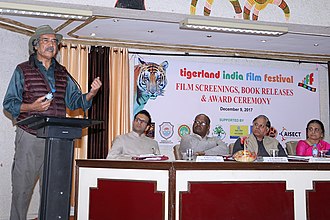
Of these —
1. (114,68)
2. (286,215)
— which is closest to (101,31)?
(114,68)

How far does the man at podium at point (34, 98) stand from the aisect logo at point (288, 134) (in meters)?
4.49

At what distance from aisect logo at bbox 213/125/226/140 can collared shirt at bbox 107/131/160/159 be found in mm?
1656

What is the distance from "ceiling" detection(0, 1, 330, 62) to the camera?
207 inches

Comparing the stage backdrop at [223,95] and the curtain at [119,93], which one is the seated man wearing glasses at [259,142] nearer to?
the stage backdrop at [223,95]

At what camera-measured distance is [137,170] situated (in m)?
3.61

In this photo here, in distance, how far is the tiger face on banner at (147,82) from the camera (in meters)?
6.48

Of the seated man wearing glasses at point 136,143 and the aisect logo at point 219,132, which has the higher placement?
the aisect logo at point 219,132

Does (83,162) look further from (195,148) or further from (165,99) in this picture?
(165,99)

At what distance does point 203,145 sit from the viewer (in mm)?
5168

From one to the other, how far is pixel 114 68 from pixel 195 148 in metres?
1.92

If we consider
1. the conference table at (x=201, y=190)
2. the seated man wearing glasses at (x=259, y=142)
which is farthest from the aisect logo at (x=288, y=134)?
the conference table at (x=201, y=190)

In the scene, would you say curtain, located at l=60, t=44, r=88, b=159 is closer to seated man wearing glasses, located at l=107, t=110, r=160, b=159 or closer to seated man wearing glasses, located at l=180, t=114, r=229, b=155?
seated man wearing glasses, located at l=107, t=110, r=160, b=159

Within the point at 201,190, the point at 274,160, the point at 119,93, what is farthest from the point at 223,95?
the point at 201,190

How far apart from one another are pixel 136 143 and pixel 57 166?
9.60 feet
